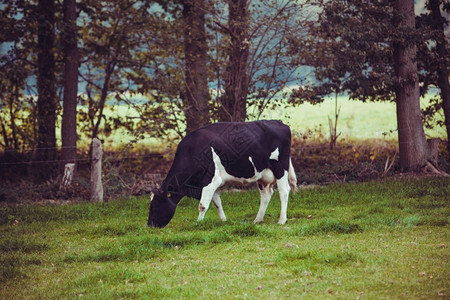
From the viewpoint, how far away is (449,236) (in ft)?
28.7

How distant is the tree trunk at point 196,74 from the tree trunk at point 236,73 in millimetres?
681

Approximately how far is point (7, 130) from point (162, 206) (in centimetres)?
1189

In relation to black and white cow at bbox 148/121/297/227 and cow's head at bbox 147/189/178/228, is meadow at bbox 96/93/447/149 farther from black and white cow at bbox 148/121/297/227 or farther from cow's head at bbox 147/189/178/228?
cow's head at bbox 147/189/178/228

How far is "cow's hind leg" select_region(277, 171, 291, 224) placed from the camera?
34.4 feet

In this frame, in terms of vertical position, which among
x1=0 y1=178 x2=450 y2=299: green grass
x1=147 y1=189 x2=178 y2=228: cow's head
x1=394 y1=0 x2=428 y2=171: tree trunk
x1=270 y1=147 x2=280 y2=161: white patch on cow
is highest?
x1=394 y1=0 x2=428 y2=171: tree trunk

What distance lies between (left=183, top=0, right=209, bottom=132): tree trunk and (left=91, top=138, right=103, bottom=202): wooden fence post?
315cm

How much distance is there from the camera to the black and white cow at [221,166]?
1045 cm

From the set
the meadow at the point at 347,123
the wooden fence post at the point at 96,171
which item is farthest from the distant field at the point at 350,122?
the wooden fence post at the point at 96,171

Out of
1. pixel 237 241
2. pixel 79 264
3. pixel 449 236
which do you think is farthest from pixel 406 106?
pixel 79 264

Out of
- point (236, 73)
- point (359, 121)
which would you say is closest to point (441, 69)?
point (236, 73)

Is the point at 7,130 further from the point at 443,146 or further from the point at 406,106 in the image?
the point at 443,146

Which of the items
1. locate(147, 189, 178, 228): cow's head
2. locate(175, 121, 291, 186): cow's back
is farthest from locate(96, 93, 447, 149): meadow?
A: locate(147, 189, 178, 228): cow's head

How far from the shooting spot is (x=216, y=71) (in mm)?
16609

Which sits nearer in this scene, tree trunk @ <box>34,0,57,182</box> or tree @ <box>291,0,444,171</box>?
tree @ <box>291,0,444,171</box>
